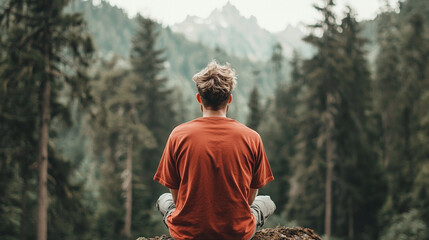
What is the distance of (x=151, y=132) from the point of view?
21641 millimetres

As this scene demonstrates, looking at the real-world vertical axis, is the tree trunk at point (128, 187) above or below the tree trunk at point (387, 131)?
below

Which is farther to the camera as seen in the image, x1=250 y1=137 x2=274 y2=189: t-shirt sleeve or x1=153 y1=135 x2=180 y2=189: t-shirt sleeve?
x1=250 y1=137 x2=274 y2=189: t-shirt sleeve

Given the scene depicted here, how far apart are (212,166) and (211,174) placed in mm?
62

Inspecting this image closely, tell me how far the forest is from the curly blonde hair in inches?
293

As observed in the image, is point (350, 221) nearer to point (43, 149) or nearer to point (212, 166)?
point (43, 149)

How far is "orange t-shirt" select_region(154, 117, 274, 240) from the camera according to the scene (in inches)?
97.1

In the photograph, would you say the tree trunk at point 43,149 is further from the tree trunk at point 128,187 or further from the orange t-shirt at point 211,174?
the tree trunk at point 128,187

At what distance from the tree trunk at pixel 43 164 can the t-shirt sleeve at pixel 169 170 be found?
7.71 meters

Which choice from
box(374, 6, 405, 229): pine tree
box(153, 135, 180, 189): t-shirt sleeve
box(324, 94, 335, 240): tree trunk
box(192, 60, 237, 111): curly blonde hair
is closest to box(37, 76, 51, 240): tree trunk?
box(153, 135, 180, 189): t-shirt sleeve

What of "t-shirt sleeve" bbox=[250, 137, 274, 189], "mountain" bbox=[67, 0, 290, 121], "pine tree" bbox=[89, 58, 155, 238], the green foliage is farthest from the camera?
"mountain" bbox=[67, 0, 290, 121]

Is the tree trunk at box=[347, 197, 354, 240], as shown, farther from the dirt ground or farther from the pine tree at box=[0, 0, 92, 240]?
the dirt ground

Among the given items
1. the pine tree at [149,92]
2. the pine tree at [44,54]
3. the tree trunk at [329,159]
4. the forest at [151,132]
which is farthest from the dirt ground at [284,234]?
the pine tree at [149,92]

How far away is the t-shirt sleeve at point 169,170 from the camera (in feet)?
8.47

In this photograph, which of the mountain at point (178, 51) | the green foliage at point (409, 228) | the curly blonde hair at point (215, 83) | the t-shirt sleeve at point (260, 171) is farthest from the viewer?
the mountain at point (178, 51)
